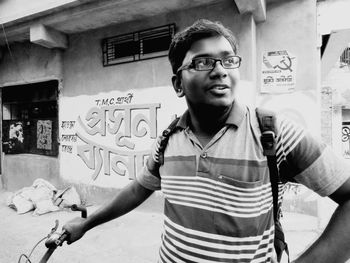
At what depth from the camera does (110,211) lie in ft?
4.58

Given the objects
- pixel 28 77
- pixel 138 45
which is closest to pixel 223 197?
pixel 138 45

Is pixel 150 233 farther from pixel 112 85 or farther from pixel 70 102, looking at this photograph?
pixel 70 102

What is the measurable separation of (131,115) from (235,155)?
4.16 metres

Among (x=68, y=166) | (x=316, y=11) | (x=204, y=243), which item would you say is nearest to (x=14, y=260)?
(x=68, y=166)

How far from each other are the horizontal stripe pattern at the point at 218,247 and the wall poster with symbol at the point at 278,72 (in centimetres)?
357

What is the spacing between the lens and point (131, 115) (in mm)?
5012

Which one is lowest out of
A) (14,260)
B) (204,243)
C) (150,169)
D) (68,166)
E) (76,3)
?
(14,260)

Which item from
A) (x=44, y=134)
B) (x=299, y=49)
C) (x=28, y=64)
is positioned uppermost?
(x=28, y=64)

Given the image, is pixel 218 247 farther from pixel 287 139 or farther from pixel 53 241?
pixel 53 241

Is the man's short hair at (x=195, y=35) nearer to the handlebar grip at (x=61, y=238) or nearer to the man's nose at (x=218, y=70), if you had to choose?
the man's nose at (x=218, y=70)

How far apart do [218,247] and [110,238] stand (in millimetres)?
3257

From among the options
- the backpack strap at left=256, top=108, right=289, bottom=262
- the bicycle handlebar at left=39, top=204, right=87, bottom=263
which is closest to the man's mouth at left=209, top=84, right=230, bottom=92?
the backpack strap at left=256, top=108, right=289, bottom=262

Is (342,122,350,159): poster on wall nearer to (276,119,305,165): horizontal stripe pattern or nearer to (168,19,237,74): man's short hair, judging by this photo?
(168,19,237,74): man's short hair

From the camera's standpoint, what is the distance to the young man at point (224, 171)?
2.94ft
